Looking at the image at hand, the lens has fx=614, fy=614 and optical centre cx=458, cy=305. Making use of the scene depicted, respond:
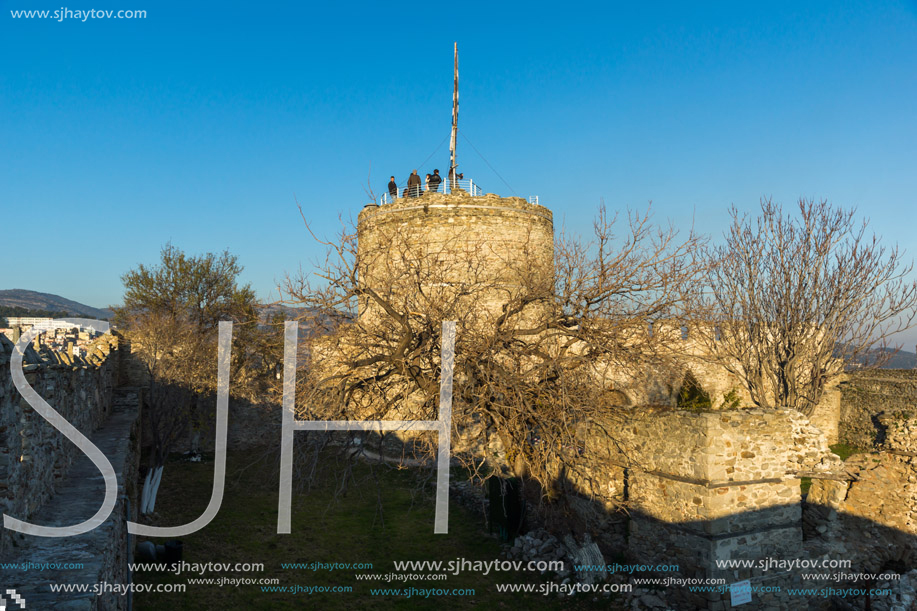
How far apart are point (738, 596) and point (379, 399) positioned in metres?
5.92

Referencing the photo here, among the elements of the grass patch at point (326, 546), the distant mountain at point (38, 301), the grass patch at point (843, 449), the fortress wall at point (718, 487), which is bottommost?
the grass patch at point (326, 546)

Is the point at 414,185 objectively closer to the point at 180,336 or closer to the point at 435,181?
the point at 435,181

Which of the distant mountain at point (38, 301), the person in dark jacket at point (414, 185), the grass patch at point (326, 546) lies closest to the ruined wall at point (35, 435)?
the grass patch at point (326, 546)

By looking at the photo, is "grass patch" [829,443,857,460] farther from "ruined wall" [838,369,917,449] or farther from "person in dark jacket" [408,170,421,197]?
"person in dark jacket" [408,170,421,197]

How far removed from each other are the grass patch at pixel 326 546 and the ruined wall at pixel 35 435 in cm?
251

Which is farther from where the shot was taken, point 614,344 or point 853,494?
point 853,494

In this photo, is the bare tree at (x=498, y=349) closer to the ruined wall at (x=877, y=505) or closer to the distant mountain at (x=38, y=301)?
the ruined wall at (x=877, y=505)

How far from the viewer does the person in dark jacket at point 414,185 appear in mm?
17663

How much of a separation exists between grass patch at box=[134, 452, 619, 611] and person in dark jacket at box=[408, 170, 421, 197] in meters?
7.93

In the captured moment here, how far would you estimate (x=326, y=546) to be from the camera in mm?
10781

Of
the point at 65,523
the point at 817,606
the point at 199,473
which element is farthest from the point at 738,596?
the point at 199,473

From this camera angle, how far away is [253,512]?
41.8 ft

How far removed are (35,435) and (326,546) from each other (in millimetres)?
6381

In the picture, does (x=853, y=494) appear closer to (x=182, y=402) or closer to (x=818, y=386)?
(x=818, y=386)
